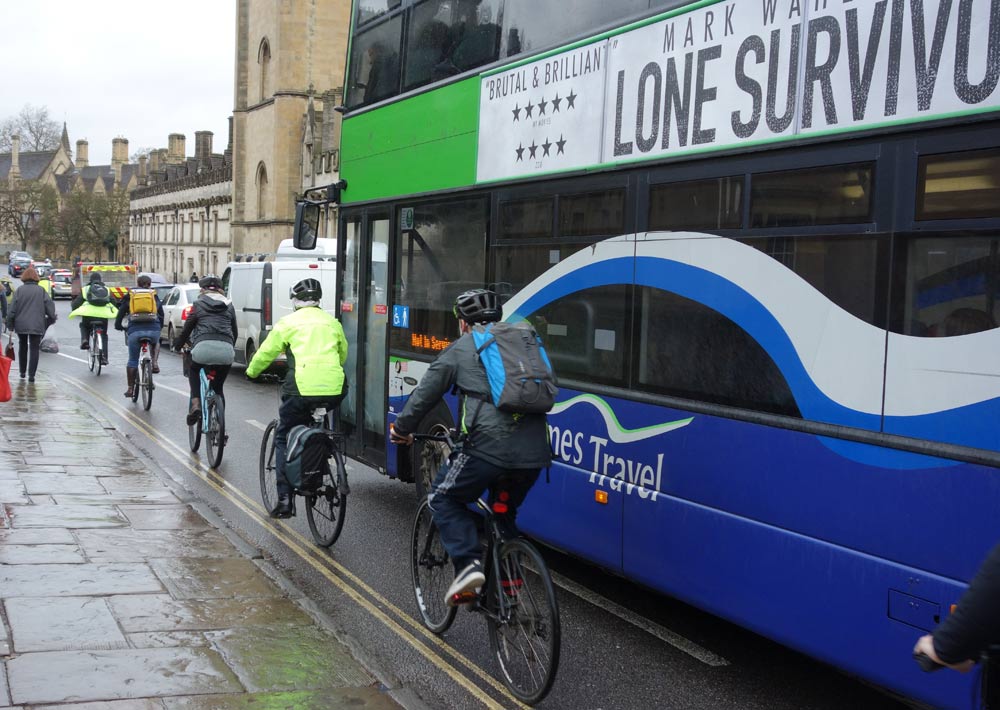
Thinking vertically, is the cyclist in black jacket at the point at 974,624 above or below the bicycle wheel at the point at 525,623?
→ above

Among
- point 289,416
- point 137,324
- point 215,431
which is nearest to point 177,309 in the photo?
point 137,324

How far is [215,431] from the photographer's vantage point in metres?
10.8

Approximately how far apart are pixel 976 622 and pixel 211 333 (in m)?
9.45

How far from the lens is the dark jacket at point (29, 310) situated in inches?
682

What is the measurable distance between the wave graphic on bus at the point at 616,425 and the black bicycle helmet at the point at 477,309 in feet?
3.43

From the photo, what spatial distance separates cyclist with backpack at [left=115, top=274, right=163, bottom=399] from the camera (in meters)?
15.6

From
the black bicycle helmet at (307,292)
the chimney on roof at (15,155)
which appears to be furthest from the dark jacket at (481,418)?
the chimney on roof at (15,155)

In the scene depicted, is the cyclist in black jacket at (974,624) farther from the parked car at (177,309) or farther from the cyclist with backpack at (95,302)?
the parked car at (177,309)

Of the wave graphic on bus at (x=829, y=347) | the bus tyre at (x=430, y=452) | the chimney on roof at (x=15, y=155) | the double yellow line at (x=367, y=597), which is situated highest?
the chimney on roof at (x=15, y=155)

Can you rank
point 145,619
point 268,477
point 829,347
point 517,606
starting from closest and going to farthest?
point 829,347 < point 517,606 < point 145,619 < point 268,477

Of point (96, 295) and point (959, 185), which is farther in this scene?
point (96, 295)

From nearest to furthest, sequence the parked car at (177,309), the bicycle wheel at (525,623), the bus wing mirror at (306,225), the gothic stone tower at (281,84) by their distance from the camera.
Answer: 1. the bicycle wheel at (525,623)
2. the bus wing mirror at (306,225)
3. the parked car at (177,309)
4. the gothic stone tower at (281,84)

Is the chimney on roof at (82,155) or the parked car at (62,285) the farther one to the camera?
the chimney on roof at (82,155)

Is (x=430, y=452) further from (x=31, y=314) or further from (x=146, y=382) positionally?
(x=31, y=314)
